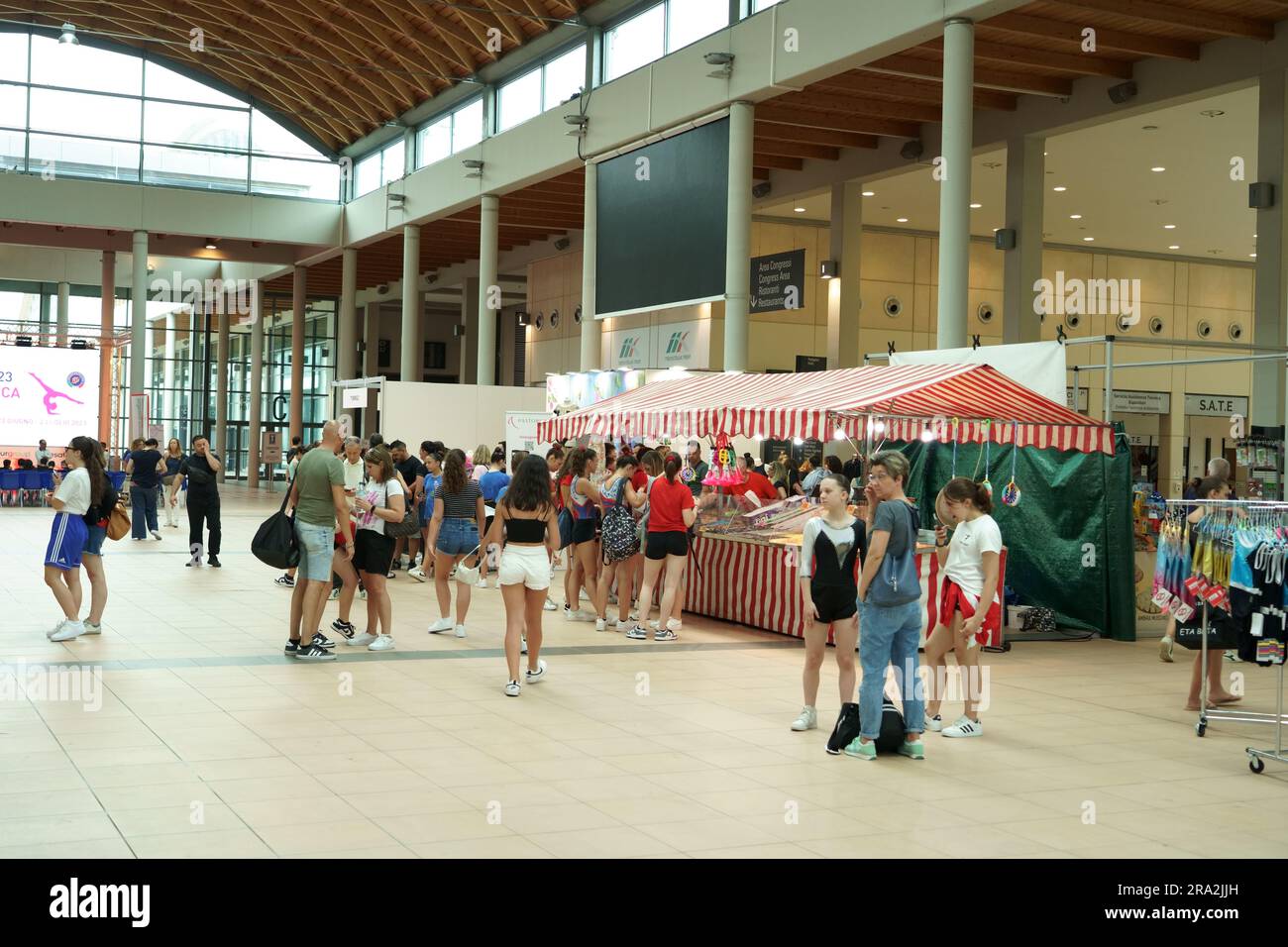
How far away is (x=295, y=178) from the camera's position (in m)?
34.2

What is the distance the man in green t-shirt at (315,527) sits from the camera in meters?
9.34

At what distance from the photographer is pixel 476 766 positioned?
21.0 ft

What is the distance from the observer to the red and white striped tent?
11.2 metres

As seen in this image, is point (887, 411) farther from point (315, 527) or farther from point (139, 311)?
point (139, 311)

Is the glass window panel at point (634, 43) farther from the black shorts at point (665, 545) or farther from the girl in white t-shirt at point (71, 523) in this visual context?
the girl in white t-shirt at point (71, 523)

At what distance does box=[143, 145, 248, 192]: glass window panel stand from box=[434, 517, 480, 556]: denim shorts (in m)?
24.6

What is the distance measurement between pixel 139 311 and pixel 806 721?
92.7 feet

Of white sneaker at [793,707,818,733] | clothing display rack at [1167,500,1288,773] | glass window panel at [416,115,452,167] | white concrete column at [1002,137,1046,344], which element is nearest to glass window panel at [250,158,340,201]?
glass window panel at [416,115,452,167]

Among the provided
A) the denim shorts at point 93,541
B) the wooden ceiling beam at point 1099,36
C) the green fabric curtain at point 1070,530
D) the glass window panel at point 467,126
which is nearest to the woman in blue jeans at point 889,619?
the green fabric curtain at point 1070,530

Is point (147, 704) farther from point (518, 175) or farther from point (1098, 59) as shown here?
point (518, 175)

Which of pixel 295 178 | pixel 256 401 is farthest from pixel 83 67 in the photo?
pixel 256 401

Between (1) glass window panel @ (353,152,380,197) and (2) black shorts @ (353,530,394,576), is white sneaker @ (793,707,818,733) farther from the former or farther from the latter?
(1) glass window panel @ (353,152,380,197)

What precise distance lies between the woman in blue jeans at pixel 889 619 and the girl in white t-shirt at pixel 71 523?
608 centimetres

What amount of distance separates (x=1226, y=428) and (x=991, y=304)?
789 cm
